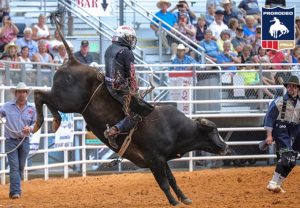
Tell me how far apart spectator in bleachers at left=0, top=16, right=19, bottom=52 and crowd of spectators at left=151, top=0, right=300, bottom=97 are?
3.55 m

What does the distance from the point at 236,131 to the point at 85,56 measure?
3636mm

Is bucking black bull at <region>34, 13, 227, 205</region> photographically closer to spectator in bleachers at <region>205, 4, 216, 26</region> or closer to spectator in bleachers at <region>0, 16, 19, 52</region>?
spectator in bleachers at <region>0, 16, 19, 52</region>

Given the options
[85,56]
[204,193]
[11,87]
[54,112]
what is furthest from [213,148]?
[85,56]

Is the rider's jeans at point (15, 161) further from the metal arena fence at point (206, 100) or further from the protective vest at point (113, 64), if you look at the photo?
the metal arena fence at point (206, 100)

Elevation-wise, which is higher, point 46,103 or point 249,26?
point 249,26

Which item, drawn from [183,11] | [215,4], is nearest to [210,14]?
[215,4]

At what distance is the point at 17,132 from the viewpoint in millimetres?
13289

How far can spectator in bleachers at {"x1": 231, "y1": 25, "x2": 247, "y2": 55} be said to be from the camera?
2097 cm

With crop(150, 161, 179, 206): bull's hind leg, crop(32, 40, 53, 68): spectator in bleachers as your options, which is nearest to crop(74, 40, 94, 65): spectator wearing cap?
crop(32, 40, 53, 68): spectator in bleachers

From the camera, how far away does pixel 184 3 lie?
859 inches

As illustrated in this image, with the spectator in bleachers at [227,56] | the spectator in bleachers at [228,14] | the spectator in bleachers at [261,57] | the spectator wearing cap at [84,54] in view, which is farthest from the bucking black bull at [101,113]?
the spectator in bleachers at [228,14]

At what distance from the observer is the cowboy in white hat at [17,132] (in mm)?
13305

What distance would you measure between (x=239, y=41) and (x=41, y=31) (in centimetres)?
499

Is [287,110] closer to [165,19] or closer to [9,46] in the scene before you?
[9,46]
